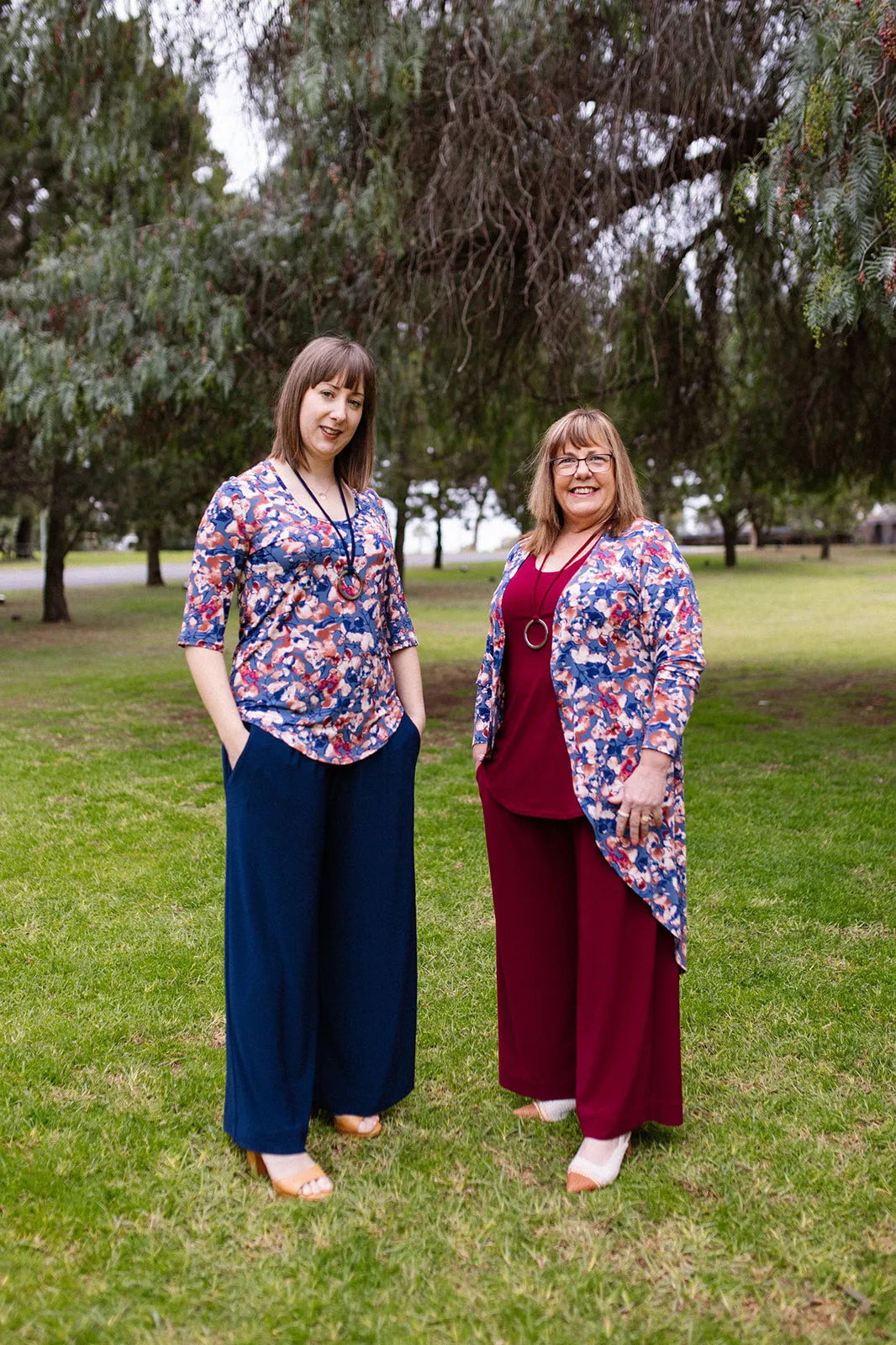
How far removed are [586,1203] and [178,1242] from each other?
94cm

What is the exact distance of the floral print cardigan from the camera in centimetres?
272

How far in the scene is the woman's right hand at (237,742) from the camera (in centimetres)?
265

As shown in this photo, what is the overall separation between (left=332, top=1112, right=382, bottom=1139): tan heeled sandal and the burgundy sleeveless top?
93cm

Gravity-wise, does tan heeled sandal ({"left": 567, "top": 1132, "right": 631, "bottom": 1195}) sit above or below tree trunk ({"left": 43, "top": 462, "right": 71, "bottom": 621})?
below

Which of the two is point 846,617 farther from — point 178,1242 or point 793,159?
point 178,1242

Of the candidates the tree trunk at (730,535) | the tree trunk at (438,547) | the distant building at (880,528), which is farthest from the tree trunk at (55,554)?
the distant building at (880,528)

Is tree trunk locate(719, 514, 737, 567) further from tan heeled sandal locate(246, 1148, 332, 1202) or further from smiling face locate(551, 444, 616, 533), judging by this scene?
tan heeled sandal locate(246, 1148, 332, 1202)

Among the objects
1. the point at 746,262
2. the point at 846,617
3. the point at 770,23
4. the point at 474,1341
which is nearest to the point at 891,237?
the point at 770,23

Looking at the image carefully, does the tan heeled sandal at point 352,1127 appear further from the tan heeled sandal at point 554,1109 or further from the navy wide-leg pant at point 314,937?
the tan heeled sandal at point 554,1109

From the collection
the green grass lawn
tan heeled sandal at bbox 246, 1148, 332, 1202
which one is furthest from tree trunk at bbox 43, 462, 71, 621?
tan heeled sandal at bbox 246, 1148, 332, 1202

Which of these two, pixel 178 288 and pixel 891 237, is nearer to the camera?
pixel 891 237

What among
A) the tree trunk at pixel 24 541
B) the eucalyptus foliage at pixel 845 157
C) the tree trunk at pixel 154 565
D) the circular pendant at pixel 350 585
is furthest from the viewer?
the tree trunk at pixel 24 541

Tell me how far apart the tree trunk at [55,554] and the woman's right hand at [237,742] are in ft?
57.6

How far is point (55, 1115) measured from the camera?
308cm
